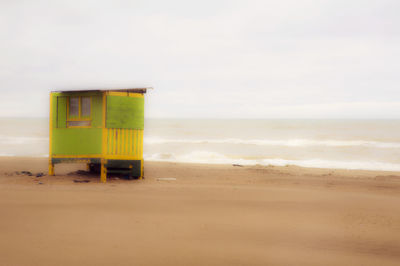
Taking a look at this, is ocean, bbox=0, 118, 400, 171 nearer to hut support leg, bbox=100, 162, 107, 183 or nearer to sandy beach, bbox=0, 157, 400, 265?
hut support leg, bbox=100, 162, 107, 183

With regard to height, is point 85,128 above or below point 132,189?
above

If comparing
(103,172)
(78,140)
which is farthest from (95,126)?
(103,172)

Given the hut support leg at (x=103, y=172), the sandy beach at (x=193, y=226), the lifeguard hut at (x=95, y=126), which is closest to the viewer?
the sandy beach at (x=193, y=226)

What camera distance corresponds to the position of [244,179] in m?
10.9

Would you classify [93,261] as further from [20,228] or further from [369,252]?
[369,252]

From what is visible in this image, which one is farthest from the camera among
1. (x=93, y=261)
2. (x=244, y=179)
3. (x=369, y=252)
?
(x=244, y=179)

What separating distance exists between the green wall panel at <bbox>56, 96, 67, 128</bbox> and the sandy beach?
178 cm

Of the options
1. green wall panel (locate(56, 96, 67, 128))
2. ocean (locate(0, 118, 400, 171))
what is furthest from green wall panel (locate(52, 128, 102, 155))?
ocean (locate(0, 118, 400, 171))

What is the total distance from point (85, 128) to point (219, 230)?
19.2 feet

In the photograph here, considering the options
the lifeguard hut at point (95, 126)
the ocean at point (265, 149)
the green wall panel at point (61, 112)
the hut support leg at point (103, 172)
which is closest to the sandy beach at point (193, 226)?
the hut support leg at point (103, 172)

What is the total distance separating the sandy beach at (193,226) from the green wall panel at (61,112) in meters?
1.78

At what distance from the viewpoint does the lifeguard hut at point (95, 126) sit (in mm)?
9398

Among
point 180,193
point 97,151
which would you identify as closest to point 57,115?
point 97,151

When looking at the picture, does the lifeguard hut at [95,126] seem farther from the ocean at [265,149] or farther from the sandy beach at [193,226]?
the ocean at [265,149]
